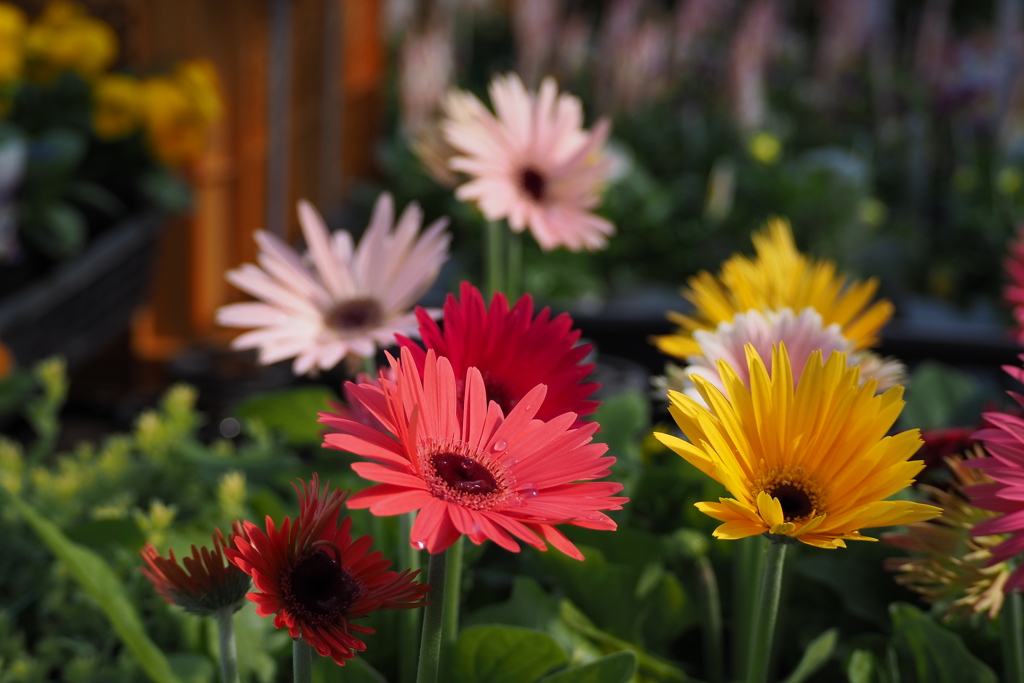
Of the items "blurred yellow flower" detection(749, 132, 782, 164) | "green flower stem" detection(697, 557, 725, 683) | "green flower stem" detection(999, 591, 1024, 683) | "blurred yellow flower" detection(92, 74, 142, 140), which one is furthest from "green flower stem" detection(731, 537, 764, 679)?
"blurred yellow flower" detection(749, 132, 782, 164)

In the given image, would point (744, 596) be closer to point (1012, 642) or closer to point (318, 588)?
point (1012, 642)

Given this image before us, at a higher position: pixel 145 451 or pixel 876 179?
pixel 876 179

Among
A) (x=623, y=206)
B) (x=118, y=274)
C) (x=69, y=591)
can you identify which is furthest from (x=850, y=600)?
(x=623, y=206)

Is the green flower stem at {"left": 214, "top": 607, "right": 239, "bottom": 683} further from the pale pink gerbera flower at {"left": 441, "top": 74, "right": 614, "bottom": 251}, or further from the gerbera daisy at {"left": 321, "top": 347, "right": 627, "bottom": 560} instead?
the pale pink gerbera flower at {"left": 441, "top": 74, "right": 614, "bottom": 251}

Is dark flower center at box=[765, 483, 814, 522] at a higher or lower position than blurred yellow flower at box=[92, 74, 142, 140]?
lower

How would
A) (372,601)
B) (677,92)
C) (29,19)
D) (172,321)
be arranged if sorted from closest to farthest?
1. (372,601)
2. (29,19)
3. (172,321)
4. (677,92)

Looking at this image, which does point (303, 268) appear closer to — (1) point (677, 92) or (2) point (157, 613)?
(2) point (157, 613)

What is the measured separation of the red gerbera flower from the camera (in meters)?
0.30

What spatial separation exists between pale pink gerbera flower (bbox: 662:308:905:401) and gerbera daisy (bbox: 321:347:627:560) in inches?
4.5

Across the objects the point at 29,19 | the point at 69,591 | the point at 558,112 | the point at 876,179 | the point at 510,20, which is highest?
the point at 510,20

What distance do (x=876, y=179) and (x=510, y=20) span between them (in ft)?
9.09

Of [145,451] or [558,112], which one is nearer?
[558,112]

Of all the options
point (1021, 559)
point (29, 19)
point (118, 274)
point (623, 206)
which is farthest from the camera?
point (623, 206)

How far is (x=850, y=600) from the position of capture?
57cm
